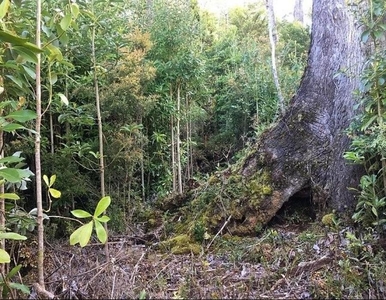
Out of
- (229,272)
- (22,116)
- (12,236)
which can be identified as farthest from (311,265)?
(22,116)

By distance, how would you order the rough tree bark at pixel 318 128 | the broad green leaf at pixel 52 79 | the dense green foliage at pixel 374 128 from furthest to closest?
the rough tree bark at pixel 318 128 < the dense green foliage at pixel 374 128 < the broad green leaf at pixel 52 79

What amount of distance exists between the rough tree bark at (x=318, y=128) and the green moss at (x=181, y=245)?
60 cm

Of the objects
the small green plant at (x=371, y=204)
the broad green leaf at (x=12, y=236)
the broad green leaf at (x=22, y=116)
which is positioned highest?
the broad green leaf at (x=22, y=116)

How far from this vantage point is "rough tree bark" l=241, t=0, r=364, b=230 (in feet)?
10.4

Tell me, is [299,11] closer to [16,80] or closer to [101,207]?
[16,80]

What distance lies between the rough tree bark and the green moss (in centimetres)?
60

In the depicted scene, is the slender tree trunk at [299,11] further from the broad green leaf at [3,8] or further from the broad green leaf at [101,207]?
the broad green leaf at [101,207]

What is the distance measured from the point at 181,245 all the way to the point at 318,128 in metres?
1.66

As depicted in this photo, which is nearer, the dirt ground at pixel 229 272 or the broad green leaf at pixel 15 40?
the broad green leaf at pixel 15 40

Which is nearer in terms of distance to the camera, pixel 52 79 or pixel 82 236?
pixel 82 236

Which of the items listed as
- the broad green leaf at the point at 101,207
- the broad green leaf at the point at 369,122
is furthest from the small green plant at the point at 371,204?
the broad green leaf at the point at 101,207

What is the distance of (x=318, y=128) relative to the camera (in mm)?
3492

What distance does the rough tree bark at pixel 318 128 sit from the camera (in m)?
3.18

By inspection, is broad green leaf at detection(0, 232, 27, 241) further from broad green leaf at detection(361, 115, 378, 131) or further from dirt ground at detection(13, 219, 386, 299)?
broad green leaf at detection(361, 115, 378, 131)
